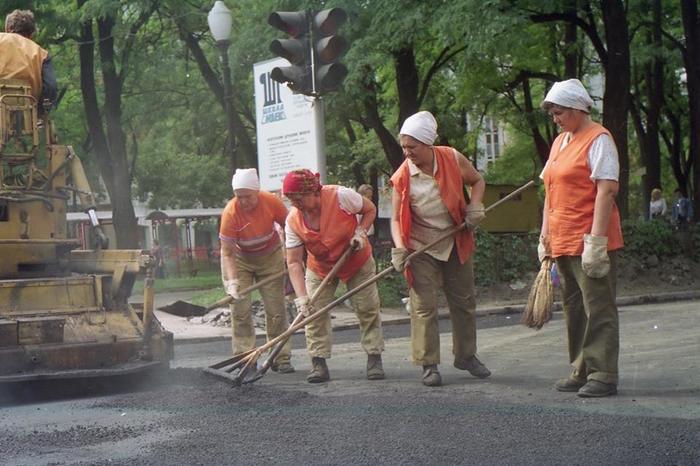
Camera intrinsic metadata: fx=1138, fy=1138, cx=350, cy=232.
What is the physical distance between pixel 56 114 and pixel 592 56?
15.2 metres

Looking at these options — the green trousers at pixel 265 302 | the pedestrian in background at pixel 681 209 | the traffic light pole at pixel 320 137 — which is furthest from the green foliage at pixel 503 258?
the green trousers at pixel 265 302

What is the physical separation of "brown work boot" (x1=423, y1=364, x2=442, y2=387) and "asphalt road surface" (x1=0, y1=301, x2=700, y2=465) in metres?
0.06

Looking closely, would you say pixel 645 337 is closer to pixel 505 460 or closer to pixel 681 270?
pixel 505 460

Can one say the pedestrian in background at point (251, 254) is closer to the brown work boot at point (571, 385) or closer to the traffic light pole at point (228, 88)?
the brown work boot at point (571, 385)

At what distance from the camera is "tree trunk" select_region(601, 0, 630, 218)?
19578 mm

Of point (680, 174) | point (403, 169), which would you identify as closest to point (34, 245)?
point (403, 169)

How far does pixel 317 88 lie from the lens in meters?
11.6

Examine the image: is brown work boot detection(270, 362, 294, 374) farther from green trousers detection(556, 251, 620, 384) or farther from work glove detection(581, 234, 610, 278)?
work glove detection(581, 234, 610, 278)

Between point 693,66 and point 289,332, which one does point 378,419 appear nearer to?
point 289,332

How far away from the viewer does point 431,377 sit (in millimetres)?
7910

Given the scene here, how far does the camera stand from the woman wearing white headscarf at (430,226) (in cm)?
800

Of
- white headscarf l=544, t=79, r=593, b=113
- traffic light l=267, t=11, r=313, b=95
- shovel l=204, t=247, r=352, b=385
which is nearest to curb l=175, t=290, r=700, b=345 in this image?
traffic light l=267, t=11, r=313, b=95

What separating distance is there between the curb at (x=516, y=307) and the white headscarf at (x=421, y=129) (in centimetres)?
617

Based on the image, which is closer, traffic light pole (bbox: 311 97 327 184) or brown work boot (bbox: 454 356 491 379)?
brown work boot (bbox: 454 356 491 379)
